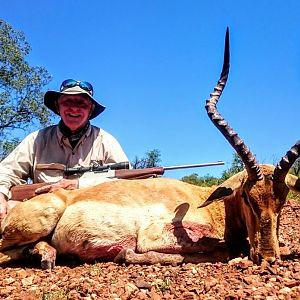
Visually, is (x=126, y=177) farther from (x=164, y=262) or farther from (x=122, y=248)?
(x=164, y=262)

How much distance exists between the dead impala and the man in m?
1.15

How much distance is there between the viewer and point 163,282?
422 centimetres

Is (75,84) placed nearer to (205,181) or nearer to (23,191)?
(23,191)

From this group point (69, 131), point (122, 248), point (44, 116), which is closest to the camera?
point (122, 248)

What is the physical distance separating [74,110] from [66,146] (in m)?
0.52

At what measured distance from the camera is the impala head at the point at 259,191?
15.4 feet

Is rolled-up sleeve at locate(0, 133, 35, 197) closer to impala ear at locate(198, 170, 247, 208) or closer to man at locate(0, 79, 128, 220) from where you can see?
man at locate(0, 79, 128, 220)

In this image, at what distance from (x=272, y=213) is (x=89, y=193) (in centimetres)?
218

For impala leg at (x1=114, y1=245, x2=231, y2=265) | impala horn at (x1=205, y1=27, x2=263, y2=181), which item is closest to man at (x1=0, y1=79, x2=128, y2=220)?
impala leg at (x1=114, y1=245, x2=231, y2=265)

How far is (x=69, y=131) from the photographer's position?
7.33 m

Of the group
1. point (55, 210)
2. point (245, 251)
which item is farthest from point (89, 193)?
point (245, 251)

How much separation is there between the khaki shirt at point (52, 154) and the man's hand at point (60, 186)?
405 mm

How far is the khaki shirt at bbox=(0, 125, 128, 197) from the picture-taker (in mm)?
7141

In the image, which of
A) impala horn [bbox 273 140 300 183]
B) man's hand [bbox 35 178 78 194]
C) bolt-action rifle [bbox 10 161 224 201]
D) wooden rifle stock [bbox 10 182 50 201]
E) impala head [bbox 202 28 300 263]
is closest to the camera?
impala head [bbox 202 28 300 263]
